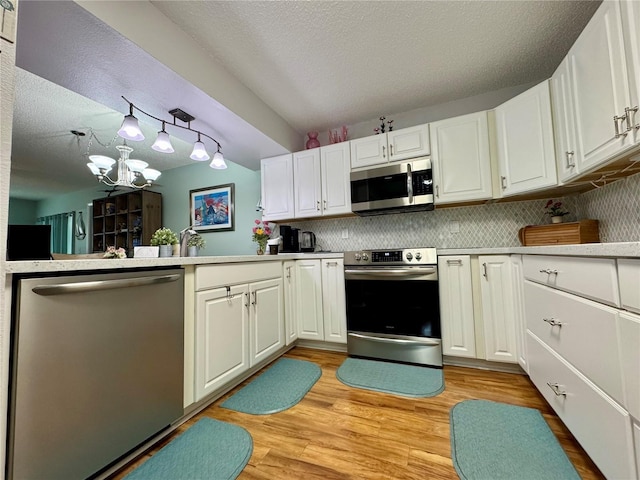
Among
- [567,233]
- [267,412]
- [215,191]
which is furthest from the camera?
[215,191]

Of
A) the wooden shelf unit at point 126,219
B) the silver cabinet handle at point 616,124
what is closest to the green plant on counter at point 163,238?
the silver cabinet handle at point 616,124

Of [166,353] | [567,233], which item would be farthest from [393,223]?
[166,353]

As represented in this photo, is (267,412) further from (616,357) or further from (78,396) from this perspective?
(616,357)

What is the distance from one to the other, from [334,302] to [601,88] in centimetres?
222

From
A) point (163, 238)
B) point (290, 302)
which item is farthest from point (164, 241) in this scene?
point (290, 302)

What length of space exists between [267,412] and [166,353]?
2.23 feet

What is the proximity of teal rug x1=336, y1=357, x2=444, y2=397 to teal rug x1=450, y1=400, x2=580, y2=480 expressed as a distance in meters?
0.27

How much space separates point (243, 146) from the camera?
2.79 metres

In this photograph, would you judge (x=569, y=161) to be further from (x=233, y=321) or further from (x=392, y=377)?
(x=233, y=321)

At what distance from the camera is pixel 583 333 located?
1.06 m

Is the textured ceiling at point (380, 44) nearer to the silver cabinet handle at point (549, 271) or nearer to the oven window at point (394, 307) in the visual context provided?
the silver cabinet handle at point (549, 271)

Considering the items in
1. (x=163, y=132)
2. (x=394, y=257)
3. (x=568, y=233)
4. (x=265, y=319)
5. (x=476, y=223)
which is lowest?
(x=265, y=319)

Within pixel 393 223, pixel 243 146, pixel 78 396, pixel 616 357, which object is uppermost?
pixel 243 146

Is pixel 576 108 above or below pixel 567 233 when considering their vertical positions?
above
